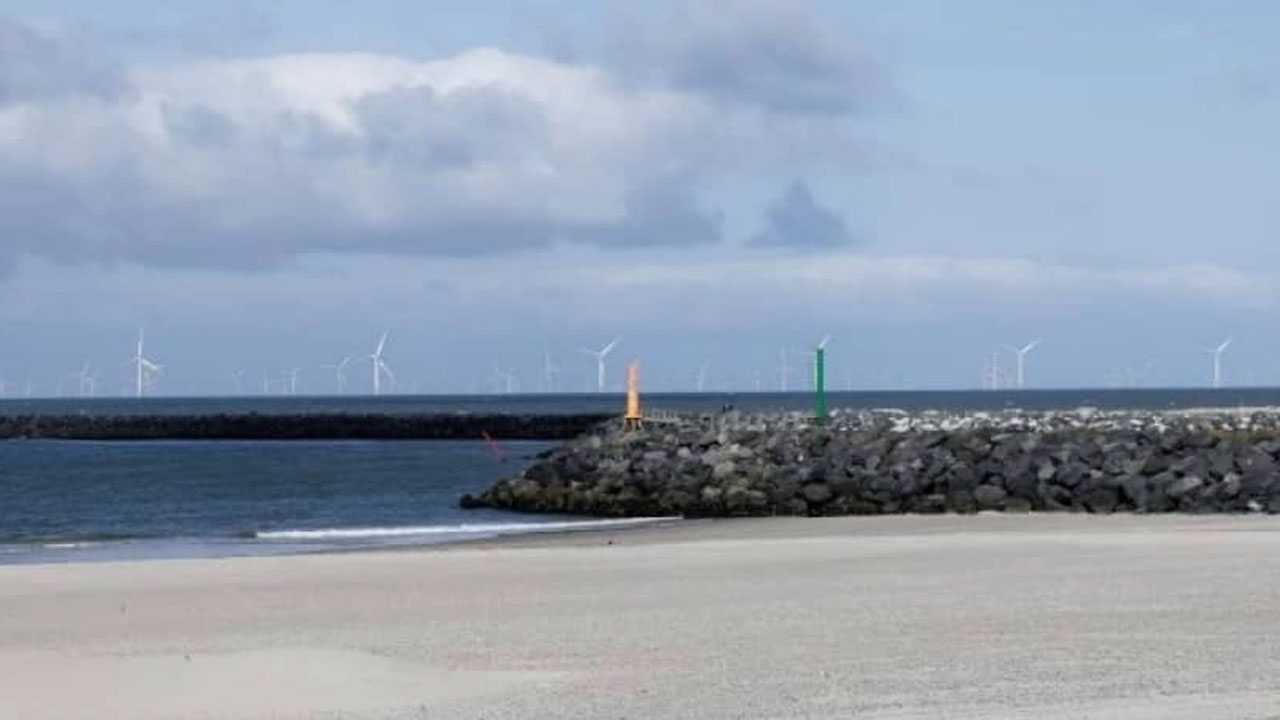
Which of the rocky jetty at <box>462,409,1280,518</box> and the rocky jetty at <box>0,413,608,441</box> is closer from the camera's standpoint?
the rocky jetty at <box>462,409,1280,518</box>

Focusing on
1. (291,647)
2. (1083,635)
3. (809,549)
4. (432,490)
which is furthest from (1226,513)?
(432,490)

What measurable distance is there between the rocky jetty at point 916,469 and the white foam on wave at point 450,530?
2742 mm

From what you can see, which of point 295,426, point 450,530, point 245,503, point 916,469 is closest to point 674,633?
point 450,530

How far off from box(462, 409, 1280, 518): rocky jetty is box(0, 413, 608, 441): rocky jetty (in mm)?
58166

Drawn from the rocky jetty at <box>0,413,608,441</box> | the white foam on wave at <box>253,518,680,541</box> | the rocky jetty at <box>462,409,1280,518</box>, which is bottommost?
the white foam on wave at <box>253,518,680,541</box>

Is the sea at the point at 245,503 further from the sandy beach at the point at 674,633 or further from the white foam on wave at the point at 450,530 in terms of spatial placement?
the sandy beach at the point at 674,633

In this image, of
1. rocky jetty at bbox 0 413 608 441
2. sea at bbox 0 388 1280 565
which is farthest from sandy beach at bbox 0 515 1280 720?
rocky jetty at bbox 0 413 608 441

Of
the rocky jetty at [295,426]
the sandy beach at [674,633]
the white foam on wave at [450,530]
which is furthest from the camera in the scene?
the rocky jetty at [295,426]

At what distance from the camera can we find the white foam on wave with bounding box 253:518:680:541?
129 feet

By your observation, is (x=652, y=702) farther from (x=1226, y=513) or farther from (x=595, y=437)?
(x=595, y=437)

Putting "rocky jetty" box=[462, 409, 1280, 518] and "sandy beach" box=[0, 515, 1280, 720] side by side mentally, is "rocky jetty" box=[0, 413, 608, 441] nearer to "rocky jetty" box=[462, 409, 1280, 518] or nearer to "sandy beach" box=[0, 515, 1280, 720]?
"rocky jetty" box=[462, 409, 1280, 518]

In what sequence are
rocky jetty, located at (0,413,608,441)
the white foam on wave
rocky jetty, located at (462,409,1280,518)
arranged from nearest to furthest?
rocky jetty, located at (462,409,1280,518) → the white foam on wave → rocky jetty, located at (0,413,608,441)

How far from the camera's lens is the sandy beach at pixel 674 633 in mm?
13555

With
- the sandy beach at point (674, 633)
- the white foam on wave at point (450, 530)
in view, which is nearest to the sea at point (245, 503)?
the white foam on wave at point (450, 530)
